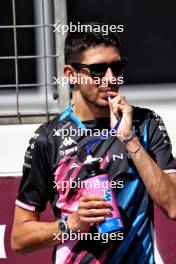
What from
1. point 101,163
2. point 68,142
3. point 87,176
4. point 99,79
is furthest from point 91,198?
point 99,79

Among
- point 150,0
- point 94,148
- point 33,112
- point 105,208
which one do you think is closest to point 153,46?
point 150,0

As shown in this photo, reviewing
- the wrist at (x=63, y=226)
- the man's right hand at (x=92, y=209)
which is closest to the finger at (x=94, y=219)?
the man's right hand at (x=92, y=209)

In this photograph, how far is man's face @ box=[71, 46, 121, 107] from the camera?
3.11 meters

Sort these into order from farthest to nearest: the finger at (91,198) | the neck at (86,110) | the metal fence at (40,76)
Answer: the metal fence at (40,76) < the neck at (86,110) < the finger at (91,198)

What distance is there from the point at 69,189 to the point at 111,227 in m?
0.35

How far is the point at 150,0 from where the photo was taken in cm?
523

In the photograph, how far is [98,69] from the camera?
3.13 meters

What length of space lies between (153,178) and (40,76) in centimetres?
249

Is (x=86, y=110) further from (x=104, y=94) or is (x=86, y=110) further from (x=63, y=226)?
(x=63, y=226)

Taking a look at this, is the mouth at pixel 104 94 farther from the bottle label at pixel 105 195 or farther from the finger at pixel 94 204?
the finger at pixel 94 204

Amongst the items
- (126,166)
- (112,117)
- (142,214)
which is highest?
(112,117)

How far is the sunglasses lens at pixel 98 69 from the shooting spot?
3.12 meters

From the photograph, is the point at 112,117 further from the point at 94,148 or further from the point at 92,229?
the point at 92,229

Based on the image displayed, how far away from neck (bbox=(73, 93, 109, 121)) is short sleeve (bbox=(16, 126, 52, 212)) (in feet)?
0.62
